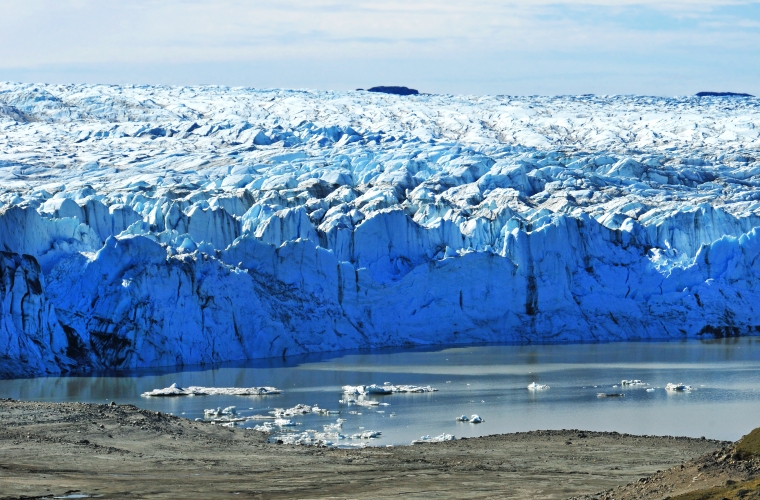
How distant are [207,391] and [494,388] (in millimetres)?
5710

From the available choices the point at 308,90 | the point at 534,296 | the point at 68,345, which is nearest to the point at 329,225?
the point at 534,296

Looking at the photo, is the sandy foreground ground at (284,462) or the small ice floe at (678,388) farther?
the small ice floe at (678,388)

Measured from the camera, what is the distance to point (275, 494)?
1135cm

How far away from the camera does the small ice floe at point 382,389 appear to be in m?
22.1

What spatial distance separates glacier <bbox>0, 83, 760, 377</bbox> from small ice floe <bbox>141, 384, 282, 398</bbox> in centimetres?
390

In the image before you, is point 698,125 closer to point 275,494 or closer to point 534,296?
point 534,296

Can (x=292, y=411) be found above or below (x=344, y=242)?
below

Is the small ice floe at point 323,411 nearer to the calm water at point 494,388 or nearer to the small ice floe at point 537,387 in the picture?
the calm water at point 494,388

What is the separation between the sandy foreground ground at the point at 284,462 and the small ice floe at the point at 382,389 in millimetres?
5469

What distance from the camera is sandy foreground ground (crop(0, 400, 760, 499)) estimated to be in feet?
37.4

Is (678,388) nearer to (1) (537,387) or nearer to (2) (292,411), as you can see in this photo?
(1) (537,387)

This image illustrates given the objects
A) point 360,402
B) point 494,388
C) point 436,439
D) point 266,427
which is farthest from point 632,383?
point 266,427

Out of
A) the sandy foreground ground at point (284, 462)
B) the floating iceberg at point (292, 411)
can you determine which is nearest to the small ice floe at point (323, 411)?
the floating iceberg at point (292, 411)

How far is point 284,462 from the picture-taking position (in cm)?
1370
